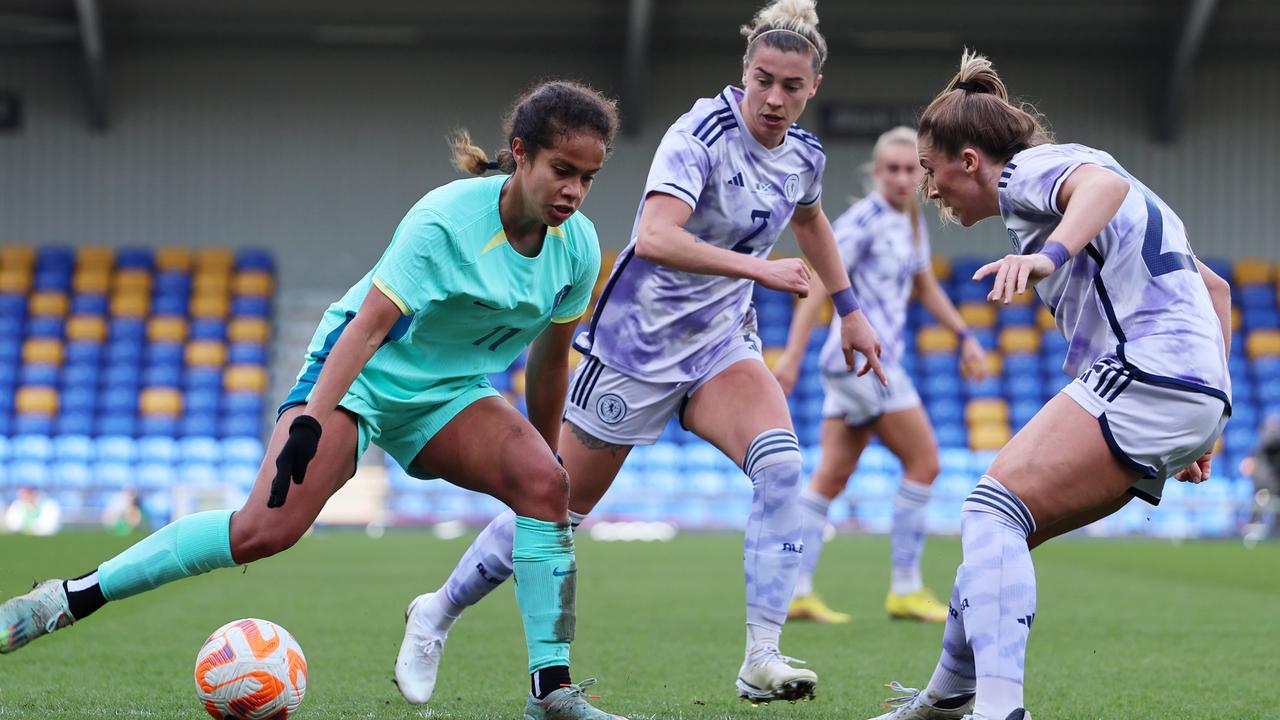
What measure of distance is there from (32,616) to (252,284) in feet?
59.1

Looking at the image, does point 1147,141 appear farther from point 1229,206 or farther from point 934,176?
point 934,176

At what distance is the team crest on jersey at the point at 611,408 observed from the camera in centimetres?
486

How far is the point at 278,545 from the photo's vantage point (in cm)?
388

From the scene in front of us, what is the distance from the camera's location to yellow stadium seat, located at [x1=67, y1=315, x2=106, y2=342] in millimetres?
20500

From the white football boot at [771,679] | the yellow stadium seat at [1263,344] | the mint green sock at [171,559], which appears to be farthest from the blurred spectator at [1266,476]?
the mint green sock at [171,559]

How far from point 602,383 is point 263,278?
17391 mm

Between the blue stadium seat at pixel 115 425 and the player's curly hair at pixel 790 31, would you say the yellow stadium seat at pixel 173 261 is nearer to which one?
the blue stadium seat at pixel 115 425

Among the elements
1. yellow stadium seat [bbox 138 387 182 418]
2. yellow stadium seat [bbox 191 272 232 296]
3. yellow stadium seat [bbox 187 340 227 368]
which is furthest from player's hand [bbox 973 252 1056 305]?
yellow stadium seat [bbox 191 272 232 296]

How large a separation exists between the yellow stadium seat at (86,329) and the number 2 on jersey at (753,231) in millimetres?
17610

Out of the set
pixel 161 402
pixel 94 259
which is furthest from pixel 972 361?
pixel 94 259

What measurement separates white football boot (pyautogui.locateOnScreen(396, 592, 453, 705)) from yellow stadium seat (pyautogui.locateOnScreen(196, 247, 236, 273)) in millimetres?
17675

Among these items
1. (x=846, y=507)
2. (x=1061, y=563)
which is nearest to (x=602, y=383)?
(x=1061, y=563)

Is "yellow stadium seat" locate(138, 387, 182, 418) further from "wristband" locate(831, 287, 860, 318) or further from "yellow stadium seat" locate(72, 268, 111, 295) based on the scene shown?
"wristband" locate(831, 287, 860, 318)

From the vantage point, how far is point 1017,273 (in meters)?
2.99
